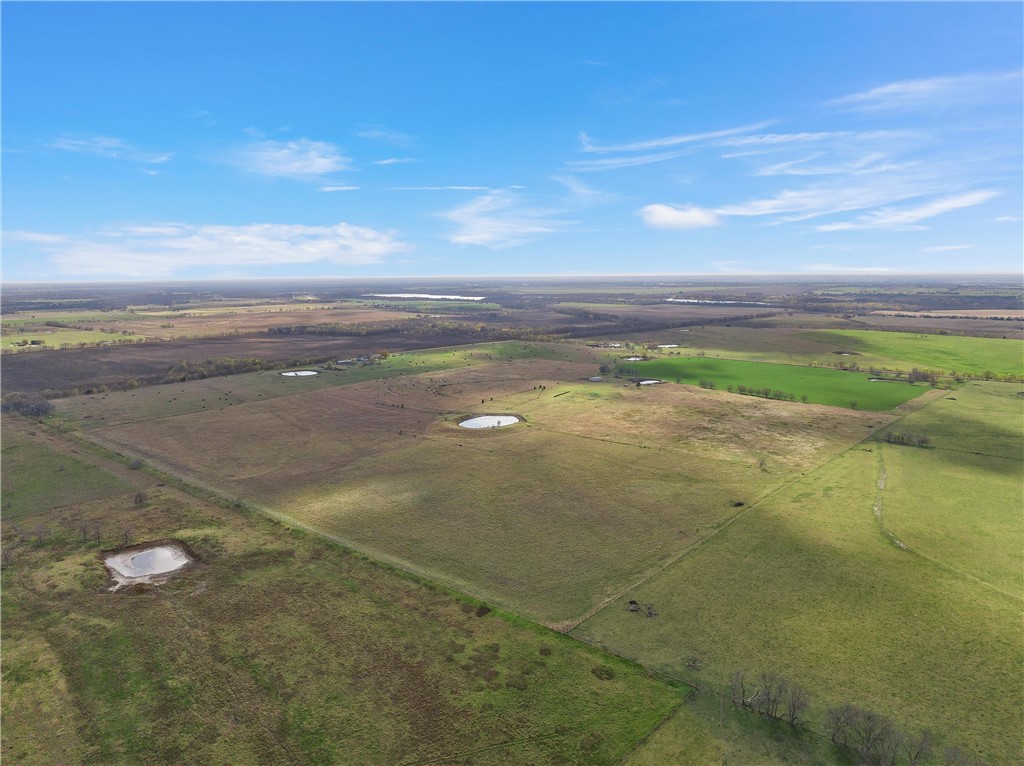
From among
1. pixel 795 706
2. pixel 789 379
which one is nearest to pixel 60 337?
pixel 789 379

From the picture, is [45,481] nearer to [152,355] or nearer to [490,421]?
[490,421]

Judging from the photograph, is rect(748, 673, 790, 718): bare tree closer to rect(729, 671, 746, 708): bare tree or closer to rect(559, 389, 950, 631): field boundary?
rect(729, 671, 746, 708): bare tree

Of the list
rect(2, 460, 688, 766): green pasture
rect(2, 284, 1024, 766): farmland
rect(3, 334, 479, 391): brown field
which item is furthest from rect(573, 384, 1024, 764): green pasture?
rect(3, 334, 479, 391): brown field

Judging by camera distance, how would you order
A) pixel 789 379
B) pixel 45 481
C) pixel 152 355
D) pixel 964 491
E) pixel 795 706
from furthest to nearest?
pixel 152 355, pixel 789 379, pixel 45 481, pixel 964 491, pixel 795 706

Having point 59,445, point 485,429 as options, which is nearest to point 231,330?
point 59,445

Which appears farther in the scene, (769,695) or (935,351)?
(935,351)
